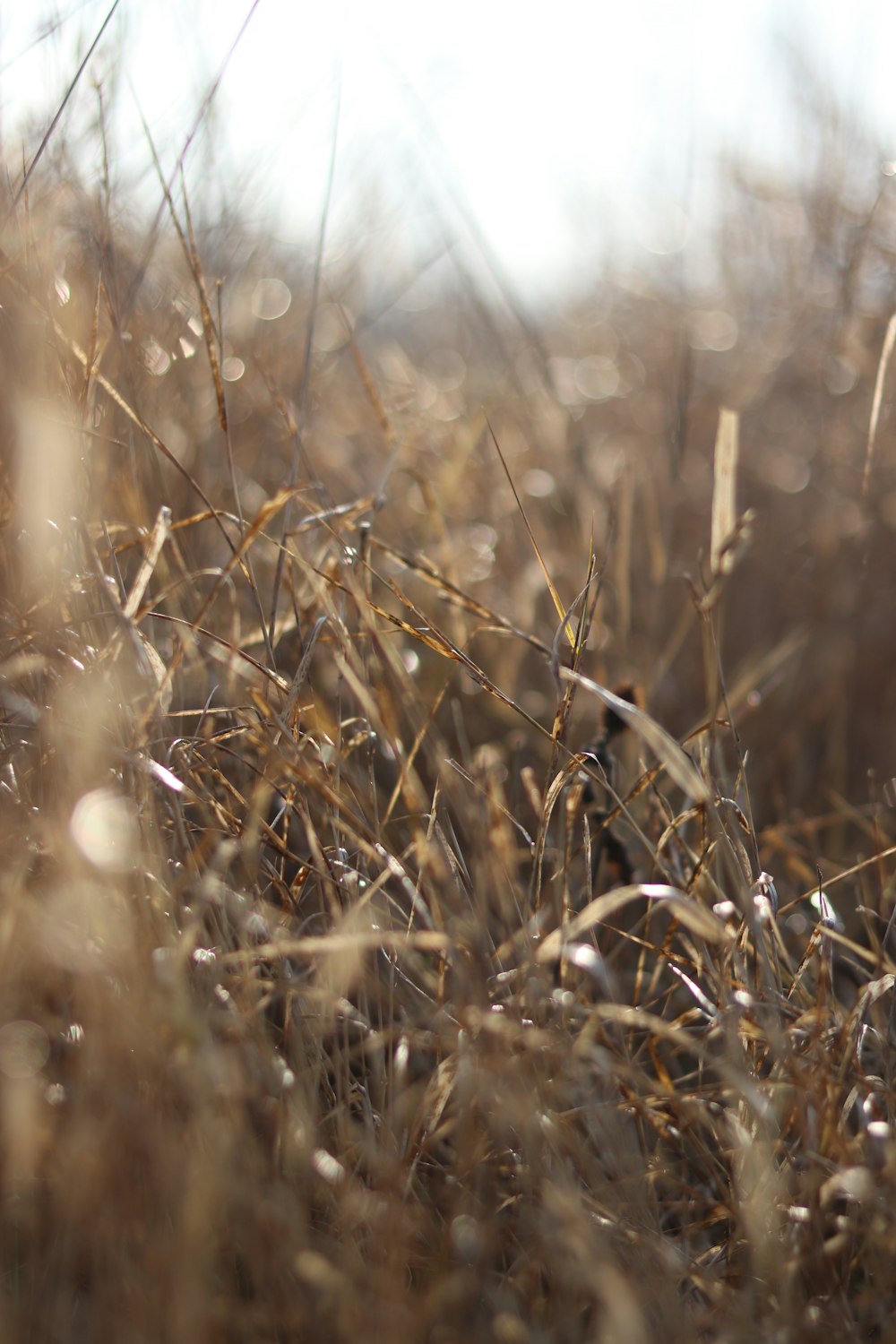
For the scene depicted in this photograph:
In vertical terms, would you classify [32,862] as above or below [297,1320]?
above

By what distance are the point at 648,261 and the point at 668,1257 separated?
7.49ft

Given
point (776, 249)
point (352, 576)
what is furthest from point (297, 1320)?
point (776, 249)

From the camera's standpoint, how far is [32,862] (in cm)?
70

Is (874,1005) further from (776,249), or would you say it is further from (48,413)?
(776,249)

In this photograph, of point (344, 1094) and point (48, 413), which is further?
point (48, 413)

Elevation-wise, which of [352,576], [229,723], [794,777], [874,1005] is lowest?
[794,777]

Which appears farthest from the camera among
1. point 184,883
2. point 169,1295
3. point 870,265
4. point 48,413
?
point 870,265

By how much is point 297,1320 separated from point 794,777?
103 cm

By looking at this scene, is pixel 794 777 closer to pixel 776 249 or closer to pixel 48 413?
pixel 48 413

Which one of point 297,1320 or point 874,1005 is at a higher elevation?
point 297,1320

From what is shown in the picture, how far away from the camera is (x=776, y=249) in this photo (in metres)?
2.24

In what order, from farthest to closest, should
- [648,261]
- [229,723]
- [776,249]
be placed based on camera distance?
[648,261] < [776,249] < [229,723]

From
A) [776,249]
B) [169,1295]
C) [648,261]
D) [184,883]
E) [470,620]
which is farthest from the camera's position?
[648,261]

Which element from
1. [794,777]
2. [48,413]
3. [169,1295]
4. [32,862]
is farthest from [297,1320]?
[794,777]
